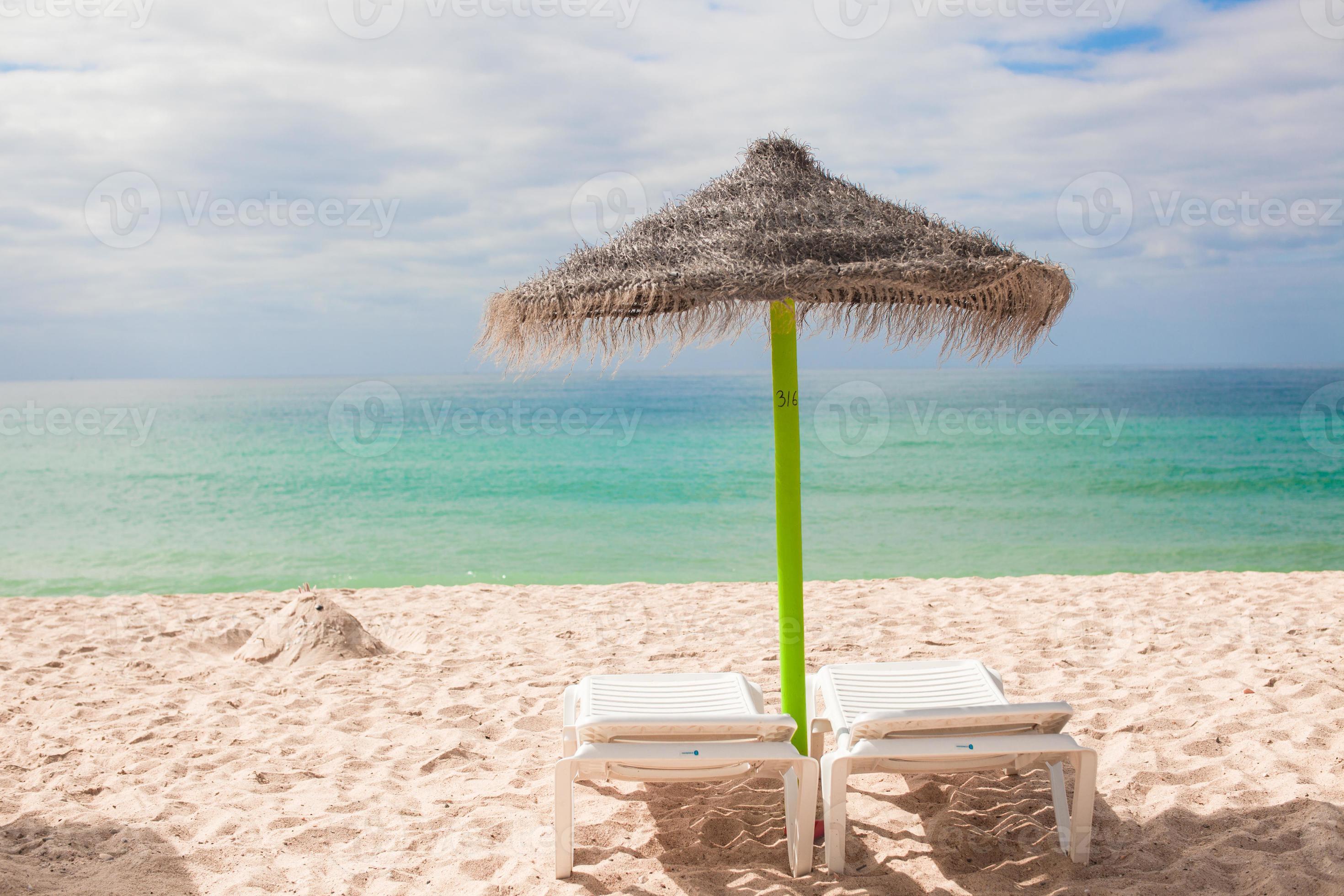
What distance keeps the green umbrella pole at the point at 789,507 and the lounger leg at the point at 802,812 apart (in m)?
0.25

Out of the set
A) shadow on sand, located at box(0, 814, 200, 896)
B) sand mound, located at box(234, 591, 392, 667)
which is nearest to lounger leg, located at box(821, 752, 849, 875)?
shadow on sand, located at box(0, 814, 200, 896)

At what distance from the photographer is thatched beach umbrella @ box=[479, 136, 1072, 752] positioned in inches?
102

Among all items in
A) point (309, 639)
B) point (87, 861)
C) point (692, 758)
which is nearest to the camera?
point (692, 758)

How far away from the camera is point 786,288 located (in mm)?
2527

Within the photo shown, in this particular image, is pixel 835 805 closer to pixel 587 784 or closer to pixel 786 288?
pixel 587 784

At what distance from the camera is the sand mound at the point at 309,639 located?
5.42 metres

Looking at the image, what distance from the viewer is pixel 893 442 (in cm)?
2884

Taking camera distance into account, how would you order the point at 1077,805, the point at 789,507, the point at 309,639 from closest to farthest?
the point at 1077,805 → the point at 789,507 → the point at 309,639

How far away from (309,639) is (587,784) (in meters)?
2.81

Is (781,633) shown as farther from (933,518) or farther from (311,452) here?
(311,452)

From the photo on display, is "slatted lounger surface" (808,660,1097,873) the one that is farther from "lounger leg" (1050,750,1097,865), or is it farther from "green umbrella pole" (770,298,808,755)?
"green umbrella pole" (770,298,808,755)

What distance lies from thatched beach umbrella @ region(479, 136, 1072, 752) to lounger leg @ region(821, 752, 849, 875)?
0.46 m

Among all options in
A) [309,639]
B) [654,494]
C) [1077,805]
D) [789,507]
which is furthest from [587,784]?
[654,494]

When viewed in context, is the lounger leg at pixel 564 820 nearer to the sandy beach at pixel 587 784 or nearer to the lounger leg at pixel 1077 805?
the sandy beach at pixel 587 784
